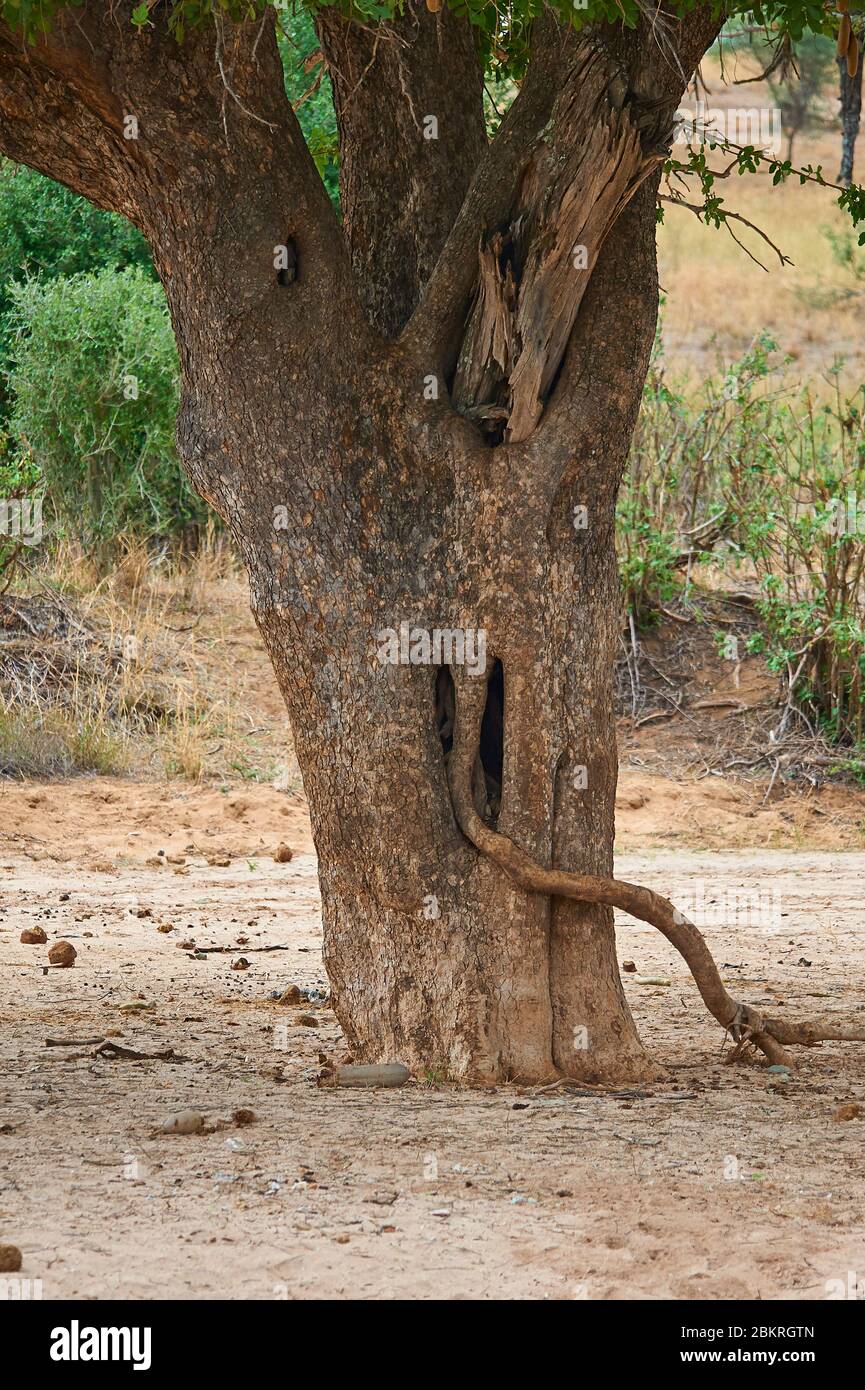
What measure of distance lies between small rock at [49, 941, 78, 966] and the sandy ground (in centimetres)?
7

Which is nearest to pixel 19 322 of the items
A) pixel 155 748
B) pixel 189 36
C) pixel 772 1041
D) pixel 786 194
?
pixel 155 748

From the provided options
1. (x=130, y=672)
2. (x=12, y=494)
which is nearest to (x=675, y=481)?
(x=130, y=672)

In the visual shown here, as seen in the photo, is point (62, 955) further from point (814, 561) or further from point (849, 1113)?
point (814, 561)

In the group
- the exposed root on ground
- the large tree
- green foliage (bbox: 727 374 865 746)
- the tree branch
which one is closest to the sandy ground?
the exposed root on ground

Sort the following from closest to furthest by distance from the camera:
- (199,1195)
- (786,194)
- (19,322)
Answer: (199,1195) < (19,322) < (786,194)

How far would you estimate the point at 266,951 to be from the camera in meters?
7.10

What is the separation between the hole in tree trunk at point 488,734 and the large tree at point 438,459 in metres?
0.01

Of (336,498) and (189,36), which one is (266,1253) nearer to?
(336,498)

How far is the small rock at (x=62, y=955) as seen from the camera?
6438 millimetres

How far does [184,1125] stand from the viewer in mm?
4004

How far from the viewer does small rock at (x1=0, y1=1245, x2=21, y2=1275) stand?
2.99 meters

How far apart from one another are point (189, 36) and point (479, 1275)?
Answer: 329cm

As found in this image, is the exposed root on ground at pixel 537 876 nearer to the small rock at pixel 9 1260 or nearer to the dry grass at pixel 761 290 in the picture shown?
the small rock at pixel 9 1260

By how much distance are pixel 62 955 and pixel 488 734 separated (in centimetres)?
264
